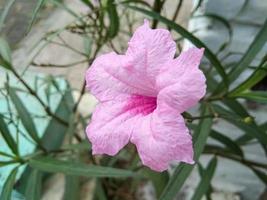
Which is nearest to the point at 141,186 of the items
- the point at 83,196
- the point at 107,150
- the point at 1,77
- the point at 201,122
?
the point at 83,196

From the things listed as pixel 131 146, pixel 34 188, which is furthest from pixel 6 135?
pixel 131 146

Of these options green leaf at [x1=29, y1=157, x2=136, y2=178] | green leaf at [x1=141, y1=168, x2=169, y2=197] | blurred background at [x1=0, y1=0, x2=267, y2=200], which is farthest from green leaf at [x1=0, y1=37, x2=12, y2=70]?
green leaf at [x1=141, y1=168, x2=169, y2=197]

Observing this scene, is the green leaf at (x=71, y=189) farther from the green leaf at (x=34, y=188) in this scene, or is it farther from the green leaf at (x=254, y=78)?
the green leaf at (x=254, y=78)

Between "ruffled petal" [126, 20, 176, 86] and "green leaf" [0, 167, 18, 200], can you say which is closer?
"ruffled petal" [126, 20, 176, 86]

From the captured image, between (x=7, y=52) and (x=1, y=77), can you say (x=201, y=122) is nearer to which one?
(x=7, y=52)

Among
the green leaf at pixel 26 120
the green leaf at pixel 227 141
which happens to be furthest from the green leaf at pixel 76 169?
the green leaf at pixel 227 141

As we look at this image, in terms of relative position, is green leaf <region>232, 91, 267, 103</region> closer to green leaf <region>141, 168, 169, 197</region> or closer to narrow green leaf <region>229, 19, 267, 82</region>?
narrow green leaf <region>229, 19, 267, 82</region>

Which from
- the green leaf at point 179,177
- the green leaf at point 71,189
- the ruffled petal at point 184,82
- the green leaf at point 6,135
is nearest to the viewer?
the ruffled petal at point 184,82
